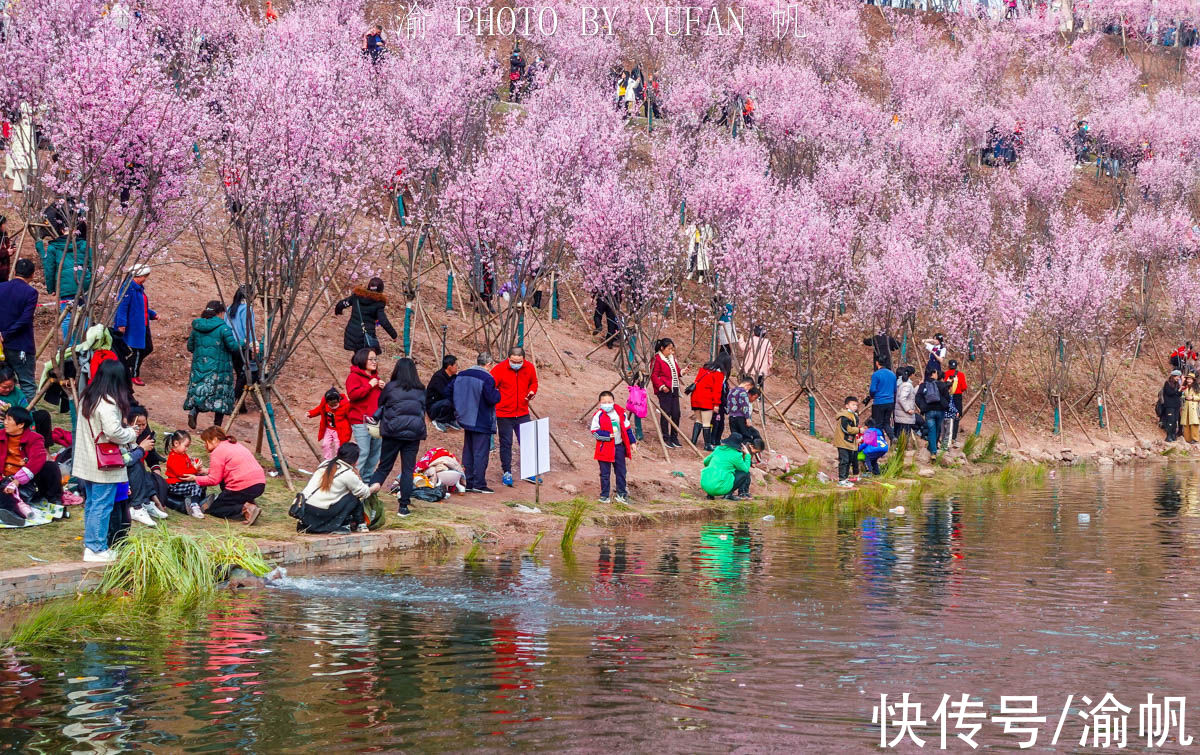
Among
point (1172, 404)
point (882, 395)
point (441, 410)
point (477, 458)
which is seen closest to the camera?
point (477, 458)

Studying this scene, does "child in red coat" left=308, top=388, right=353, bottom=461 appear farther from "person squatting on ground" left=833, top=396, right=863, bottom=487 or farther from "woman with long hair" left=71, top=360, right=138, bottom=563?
"person squatting on ground" left=833, top=396, right=863, bottom=487

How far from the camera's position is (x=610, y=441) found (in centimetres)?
1922

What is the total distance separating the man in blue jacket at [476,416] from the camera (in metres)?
18.8

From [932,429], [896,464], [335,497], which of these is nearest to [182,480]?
[335,497]

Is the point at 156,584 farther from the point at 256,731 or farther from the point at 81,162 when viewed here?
the point at 81,162

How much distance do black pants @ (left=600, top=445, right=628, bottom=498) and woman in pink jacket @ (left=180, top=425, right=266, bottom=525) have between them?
564cm

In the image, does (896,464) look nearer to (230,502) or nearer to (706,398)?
(706,398)

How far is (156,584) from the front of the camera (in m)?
11.9

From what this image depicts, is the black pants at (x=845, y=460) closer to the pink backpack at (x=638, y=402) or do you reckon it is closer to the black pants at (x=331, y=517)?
the pink backpack at (x=638, y=402)

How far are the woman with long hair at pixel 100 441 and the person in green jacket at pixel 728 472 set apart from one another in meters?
10.4

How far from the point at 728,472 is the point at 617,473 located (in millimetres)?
2037

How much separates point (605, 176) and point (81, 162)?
46.8ft

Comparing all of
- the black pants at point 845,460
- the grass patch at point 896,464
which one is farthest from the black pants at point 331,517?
the grass patch at point 896,464

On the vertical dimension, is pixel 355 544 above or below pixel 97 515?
below
